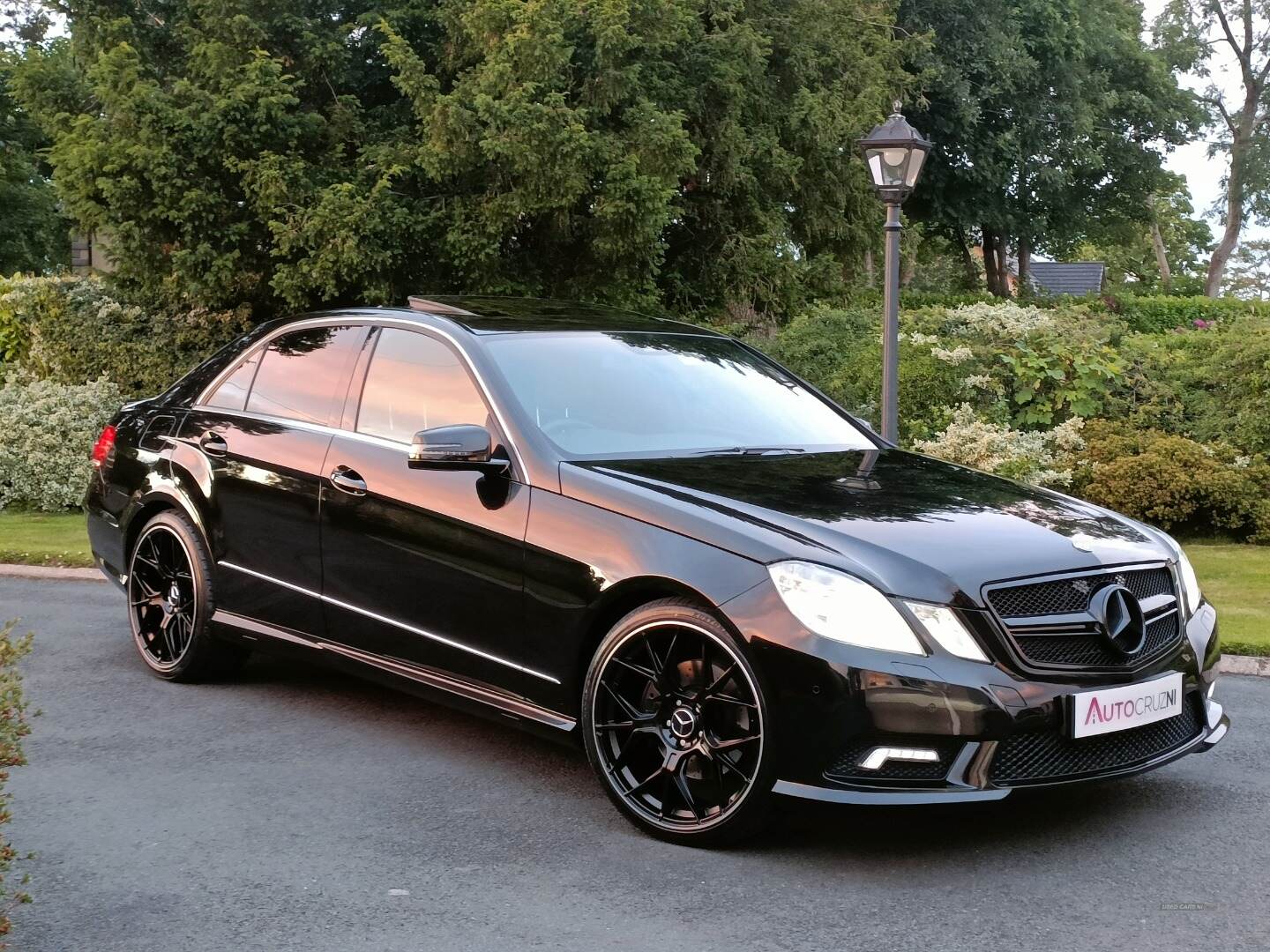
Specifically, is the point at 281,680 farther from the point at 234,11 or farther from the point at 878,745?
the point at 234,11

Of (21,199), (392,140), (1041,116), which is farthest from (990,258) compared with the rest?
(392,140)

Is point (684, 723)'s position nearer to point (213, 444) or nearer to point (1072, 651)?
point (1072, 651)

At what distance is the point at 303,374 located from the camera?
20.8 feet

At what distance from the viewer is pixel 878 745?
4.18 meters

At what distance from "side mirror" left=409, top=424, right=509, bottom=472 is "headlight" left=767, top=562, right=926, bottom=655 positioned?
1.25 metres

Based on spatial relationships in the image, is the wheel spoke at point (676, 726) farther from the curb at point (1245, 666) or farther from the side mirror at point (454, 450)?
the curb at point (1245, 666)

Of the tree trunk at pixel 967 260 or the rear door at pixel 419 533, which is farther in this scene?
the tree trunk at pixel 967 260

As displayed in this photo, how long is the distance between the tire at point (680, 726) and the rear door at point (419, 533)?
1.58 ft

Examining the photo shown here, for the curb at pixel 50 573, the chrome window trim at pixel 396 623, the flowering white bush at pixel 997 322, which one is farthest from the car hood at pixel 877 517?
the flowering white bush at pixel 997 322

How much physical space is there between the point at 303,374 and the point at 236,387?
0.56m

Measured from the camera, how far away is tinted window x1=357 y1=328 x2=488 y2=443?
5.52 meters

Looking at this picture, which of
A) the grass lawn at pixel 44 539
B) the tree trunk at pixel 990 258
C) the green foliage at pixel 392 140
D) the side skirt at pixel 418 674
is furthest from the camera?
the tree trunk at pixel 990 258

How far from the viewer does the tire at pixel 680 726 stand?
14.3ft

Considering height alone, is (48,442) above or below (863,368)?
below
